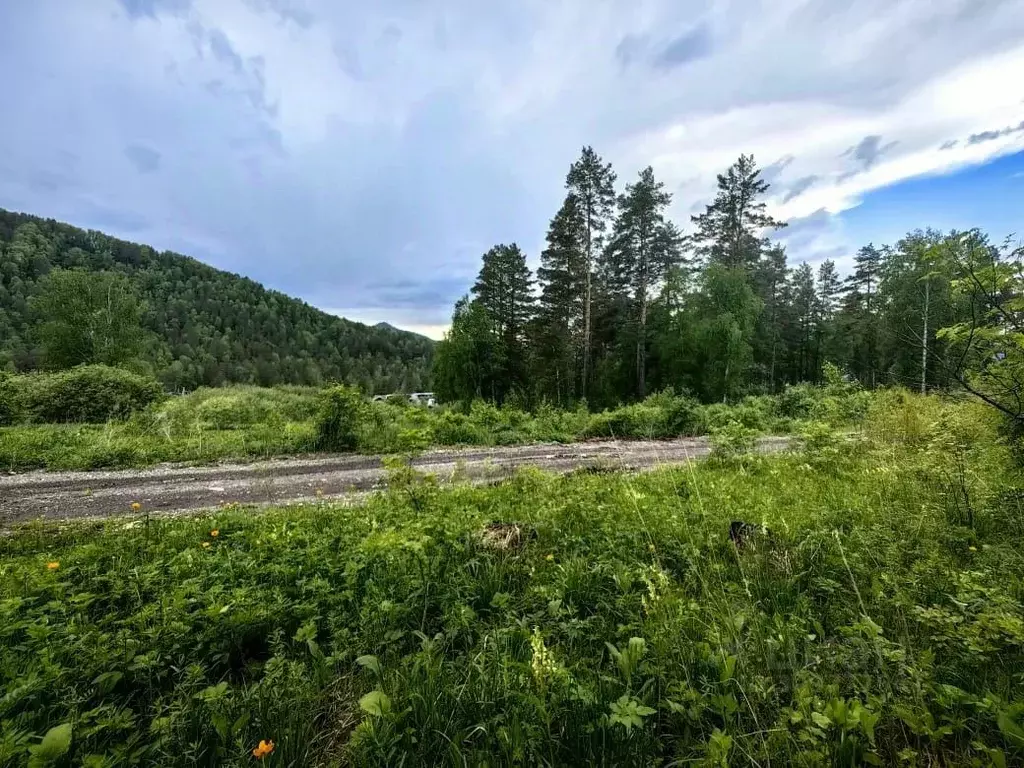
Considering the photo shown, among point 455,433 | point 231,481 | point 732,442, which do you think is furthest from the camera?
point 455,433

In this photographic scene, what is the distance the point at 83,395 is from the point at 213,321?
4859 inches

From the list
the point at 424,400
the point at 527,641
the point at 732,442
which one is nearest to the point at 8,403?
the point at 424,400

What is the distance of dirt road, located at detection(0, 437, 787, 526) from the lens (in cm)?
673

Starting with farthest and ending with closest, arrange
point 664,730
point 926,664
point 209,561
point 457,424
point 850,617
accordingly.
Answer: point 457,424, point 209,561, point 850,617, point 664,730, point 926,664

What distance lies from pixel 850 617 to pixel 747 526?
5.28ft

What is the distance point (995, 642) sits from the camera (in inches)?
88.9

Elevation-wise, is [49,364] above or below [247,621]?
above

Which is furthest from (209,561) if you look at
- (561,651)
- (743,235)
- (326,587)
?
(743,235)

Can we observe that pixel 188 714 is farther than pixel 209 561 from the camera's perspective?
No

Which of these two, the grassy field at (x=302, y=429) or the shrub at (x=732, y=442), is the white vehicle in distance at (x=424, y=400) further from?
the shrub at (x=732, y=442)

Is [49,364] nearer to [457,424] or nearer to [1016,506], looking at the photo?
[457,424]

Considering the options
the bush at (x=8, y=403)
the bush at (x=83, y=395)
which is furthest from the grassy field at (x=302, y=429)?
the bush at (x=8, y=403)

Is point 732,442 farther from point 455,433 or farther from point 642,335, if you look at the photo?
point 642,335

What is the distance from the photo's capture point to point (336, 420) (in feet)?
39.7
